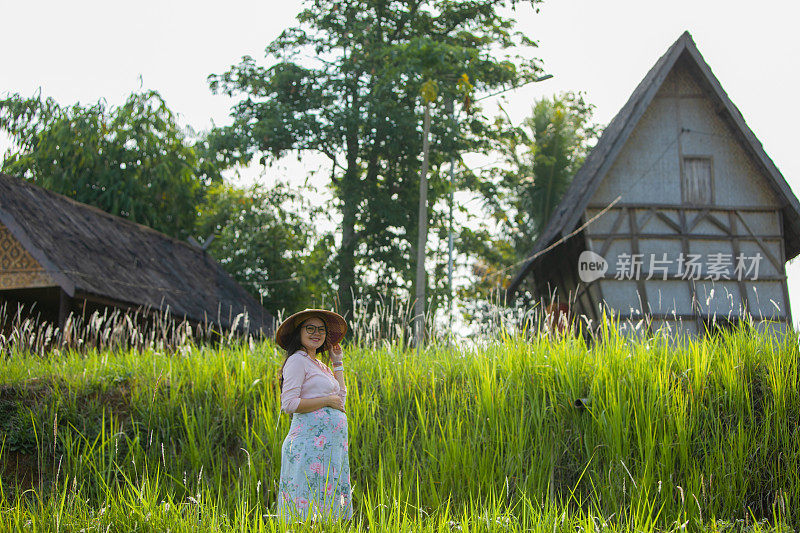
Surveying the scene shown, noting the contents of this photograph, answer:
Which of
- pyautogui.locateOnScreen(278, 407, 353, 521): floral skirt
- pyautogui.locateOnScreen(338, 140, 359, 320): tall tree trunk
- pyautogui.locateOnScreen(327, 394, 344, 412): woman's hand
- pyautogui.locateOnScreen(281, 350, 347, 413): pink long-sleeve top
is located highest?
pyautogui.locateOnScreen(338, 140, 359, 320): tall tree trunk

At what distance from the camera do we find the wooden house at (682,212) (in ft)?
49.9

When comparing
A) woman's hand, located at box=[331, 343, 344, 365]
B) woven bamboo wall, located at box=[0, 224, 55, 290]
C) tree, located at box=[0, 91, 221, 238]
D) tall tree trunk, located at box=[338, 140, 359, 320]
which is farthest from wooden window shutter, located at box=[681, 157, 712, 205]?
tree, located at box=[0, 91, 221, 238]

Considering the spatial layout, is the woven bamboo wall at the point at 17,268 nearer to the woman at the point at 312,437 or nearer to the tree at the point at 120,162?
the woman at the point at 312,437

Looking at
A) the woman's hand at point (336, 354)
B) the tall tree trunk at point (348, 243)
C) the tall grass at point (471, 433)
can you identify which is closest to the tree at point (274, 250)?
the tall tree trunk at point (348, 243)

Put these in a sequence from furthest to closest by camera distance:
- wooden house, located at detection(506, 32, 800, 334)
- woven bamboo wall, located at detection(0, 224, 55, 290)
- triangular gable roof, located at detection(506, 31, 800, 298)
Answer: wooden house, located at detection(506, 32, 800, 334) < triangular gable roof, located at detection(506, 31, 800, 298) < woven bamboo wall, located at detection(0, 224, 55, 290)

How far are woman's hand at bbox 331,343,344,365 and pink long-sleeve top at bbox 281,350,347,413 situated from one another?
0.26 m

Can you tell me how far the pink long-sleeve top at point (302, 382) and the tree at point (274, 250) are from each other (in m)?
18.8

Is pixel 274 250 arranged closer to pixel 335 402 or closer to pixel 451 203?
pixel 451 203

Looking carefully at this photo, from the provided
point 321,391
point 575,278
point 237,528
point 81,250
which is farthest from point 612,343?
point 81,250

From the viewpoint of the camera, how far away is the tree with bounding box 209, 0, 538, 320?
23500 mm

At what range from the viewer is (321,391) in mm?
5672

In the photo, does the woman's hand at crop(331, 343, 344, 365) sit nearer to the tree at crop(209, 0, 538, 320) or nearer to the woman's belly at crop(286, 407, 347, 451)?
the woman's belly at crop(286, 407, 347, 451)

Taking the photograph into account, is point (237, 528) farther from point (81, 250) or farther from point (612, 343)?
point (81, 250)

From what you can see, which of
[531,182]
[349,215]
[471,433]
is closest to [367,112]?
[349,215]
